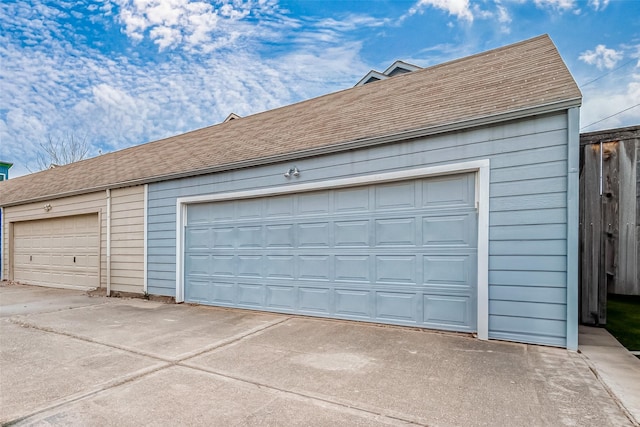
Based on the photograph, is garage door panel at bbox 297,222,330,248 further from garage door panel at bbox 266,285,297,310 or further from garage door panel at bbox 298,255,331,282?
garage door panel at bbox 266,285,297,310

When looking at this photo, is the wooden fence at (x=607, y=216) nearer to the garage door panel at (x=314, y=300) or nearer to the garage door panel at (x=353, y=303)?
the garage door panel at (x=353, y=303)

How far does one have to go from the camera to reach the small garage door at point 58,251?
885cm

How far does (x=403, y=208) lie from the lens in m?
4.81

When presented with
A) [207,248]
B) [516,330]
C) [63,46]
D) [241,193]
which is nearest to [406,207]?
[516,330]

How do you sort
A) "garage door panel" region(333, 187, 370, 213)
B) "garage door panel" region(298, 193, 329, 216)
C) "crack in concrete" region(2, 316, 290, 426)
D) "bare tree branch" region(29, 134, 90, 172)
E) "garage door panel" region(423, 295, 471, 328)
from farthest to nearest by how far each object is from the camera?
"bare tree branch" region(29, 134, 90, 172) → "garage door panel" region(298, 193, 329, 216) → "garage door panel" region(333, 187, 370, 213) → "garage door panel" region(423, 295, 471, 328) → "crack in concrete" region(2, 316, 290, 426)

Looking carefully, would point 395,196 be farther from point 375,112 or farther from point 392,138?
point 375,112

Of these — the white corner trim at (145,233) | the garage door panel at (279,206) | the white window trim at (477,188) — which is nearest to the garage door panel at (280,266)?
the garage door panel at (279,206)

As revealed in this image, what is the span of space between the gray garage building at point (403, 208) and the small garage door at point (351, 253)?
2 cm

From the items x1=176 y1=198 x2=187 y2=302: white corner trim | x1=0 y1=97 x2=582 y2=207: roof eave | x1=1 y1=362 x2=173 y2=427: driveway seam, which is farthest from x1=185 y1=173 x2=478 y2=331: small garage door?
x1=1 y1=362 x2=173 y2=427: driveway seam

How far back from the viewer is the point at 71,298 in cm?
777

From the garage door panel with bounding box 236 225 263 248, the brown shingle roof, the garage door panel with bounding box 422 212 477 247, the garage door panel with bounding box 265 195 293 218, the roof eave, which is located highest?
the brown shingle roof

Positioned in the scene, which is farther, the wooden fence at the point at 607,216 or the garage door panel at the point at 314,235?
the garage door panel at the point at 314,235

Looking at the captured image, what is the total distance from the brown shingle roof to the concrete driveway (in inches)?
112

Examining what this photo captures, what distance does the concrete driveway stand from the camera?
2365 mm
